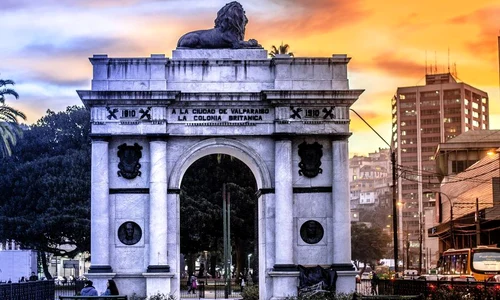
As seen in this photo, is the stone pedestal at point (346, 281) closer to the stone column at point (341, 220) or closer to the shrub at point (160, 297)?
the stone column at point (341, 220)

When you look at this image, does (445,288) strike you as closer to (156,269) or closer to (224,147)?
(224,147)

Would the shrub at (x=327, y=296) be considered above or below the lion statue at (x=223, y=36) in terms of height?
below

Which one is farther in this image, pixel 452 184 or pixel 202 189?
pixel 452 184

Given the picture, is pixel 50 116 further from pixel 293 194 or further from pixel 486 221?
pixel 293 194

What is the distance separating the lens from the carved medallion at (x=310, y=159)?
41.1 metres

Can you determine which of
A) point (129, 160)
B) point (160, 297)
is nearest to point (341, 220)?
point (160, 297)

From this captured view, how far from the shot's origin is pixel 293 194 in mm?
40875

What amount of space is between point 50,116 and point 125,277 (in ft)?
179

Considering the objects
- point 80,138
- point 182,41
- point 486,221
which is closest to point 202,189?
point 80,138

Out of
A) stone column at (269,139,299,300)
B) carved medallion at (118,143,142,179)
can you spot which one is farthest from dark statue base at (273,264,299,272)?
carved medallion at (118,143,142,179)

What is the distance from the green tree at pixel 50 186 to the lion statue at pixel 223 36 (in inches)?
1580

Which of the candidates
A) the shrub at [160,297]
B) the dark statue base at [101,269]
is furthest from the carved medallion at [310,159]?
the dark statue base at [101,269]

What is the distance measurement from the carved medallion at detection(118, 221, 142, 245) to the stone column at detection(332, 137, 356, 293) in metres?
8.17

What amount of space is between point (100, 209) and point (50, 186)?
1725 inches
